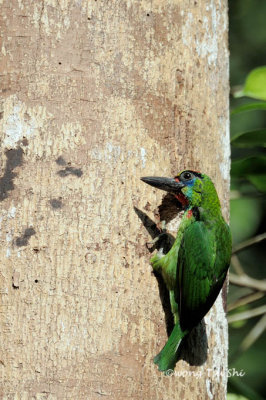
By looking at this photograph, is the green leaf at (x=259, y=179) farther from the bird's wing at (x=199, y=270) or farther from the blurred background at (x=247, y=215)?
the bird's wing at (x=199, y=270)

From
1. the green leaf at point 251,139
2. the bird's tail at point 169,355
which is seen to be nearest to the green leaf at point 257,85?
the green leaf at point 251,139

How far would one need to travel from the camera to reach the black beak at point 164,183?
7.57 feet

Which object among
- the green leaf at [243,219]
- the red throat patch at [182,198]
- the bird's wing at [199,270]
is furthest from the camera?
the green leaf at [243,219]

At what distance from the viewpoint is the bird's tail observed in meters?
2.14

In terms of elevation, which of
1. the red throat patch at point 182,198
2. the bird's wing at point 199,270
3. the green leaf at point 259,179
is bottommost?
the bird's wing at point 199,270

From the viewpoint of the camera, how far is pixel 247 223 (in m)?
4.60

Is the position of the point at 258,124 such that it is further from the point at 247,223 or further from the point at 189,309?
→ the point at 189,309

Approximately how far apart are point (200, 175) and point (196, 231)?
268 mm

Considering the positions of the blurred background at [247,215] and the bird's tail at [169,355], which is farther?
the blurred background at [247,215]

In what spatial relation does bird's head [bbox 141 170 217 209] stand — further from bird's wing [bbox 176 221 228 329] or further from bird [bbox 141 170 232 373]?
bird's wing [bbox 176 221 228 329]

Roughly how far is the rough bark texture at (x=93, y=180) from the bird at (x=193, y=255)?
58 millimetres

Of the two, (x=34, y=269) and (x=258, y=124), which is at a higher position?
(x=258, y=124)

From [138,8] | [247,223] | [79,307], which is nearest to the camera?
[79,307]

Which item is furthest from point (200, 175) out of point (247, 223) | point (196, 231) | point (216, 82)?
point (247, 223)
